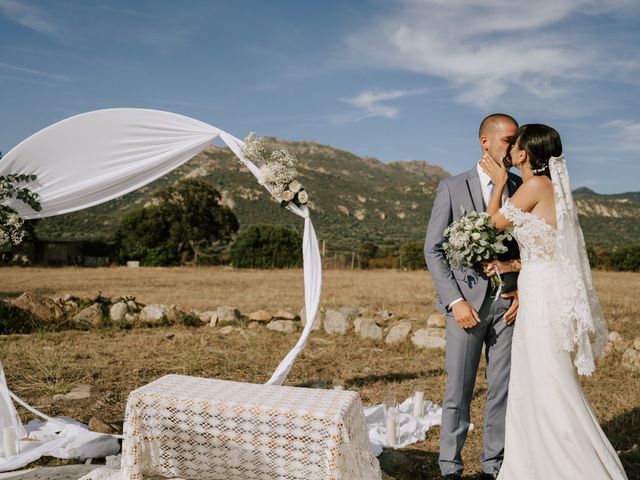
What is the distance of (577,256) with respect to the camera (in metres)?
3.84

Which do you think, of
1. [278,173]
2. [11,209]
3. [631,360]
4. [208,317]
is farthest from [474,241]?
[208,317]

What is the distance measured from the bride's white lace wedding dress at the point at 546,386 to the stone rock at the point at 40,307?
30.9ft

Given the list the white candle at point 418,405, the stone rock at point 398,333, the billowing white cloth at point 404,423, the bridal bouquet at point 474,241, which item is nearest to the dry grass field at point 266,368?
the billowing white cloth at point 404,423

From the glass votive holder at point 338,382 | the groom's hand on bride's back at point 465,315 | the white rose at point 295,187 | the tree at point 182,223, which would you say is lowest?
the glass votive holder at point 338,382

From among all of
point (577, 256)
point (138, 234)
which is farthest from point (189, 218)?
point (577, 256)

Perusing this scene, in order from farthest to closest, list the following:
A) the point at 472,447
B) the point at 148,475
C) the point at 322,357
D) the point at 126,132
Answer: the point at 322,357
the point at 126,132
the point at 472,447
the point at 148,475

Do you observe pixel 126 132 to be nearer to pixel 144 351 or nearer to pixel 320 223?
pixel 144 351

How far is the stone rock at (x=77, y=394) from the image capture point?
6680 mm

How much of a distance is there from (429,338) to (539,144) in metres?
6.10

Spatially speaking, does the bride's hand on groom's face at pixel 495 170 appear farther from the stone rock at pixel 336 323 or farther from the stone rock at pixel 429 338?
the stone rock at pixel 336 323

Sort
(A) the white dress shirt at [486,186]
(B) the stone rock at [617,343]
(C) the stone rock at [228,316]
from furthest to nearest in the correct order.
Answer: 1. (C) the stone rock at [228,316]
2. (B) the stone rock at [617,343]
3. (A) the white dress shirt at [486,186]

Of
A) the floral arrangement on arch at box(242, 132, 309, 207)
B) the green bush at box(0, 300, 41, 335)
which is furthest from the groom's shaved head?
the green bush at box(0, 300, 41, 335)

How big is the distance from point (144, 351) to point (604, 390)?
253 inches

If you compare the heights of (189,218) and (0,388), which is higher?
(189,218)
